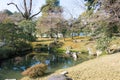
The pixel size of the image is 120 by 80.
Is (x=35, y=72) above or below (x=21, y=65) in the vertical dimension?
above

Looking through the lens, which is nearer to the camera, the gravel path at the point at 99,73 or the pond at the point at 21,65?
the gravel path at the point at 99,73

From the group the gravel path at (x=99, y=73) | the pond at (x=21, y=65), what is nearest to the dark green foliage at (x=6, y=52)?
the pond at (x=21, y=65)

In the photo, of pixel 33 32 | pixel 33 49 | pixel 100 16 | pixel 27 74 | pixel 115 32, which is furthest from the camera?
pixel 33 32

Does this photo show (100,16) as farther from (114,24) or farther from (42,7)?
(42,7)

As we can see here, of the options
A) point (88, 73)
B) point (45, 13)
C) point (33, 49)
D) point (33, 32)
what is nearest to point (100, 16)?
point (88, 73)

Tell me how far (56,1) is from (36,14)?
Answer: 13.0 ft

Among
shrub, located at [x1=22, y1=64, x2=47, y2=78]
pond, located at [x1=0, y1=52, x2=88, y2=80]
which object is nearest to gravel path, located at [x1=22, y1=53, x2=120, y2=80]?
shrub, located at [x1=22, y1=64, x2=47, y2=78]

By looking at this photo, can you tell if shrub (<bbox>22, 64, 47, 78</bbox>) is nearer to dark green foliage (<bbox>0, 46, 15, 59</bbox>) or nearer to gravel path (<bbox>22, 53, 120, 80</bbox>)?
gravel path (<bbox>22, 53, 120, 80</bbox>)

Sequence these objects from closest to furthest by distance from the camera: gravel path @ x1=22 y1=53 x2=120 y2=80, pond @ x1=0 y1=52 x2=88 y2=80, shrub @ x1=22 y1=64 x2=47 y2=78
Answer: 1. gravel path @ x1=22 y1=53 x2=120 y2=80
2. shrub @ x1=22 y1=64 x2=47 y2=78
3. pond @ x1=0 y1=52 x2=88 y2=80

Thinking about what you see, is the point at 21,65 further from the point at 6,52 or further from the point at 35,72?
the point at 35,72

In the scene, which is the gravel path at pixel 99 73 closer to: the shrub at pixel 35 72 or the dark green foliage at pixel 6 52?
the shrub at pixel 35 72

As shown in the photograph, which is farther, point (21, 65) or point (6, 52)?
point (6, 52)

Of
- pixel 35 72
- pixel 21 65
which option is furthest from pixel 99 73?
pixel 21 65

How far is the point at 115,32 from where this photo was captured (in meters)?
18.5
